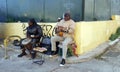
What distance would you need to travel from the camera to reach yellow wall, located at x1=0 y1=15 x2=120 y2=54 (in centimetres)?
987

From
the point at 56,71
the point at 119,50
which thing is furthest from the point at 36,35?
the point at 119,50

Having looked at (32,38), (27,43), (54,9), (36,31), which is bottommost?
(27,43)

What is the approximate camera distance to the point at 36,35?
32.4 ft

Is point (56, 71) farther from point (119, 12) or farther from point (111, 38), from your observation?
point (119, 12)

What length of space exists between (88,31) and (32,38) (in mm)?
1957

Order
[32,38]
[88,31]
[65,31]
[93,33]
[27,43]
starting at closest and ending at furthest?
1. [65,31]
2. [27,43]
3. [32,38]
4. [88,31]
5. [93,33]

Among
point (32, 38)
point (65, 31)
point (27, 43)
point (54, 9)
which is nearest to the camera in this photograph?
point (65, 31)

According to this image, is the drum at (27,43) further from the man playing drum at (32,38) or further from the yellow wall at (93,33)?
the yellow wall at (93,33)

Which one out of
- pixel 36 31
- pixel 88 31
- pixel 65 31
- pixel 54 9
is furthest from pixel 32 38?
pixel 88 31

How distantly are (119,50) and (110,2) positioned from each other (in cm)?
302

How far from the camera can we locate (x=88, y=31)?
1034cm

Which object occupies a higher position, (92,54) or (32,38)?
(32,38)

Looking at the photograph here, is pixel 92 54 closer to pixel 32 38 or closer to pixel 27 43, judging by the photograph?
pixel 32 38

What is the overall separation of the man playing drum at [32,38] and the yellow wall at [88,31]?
4.19 ft
